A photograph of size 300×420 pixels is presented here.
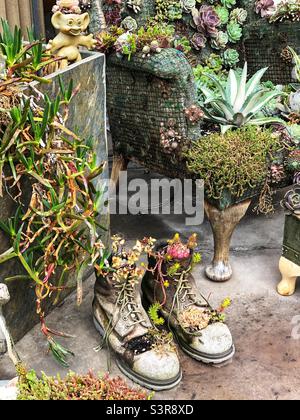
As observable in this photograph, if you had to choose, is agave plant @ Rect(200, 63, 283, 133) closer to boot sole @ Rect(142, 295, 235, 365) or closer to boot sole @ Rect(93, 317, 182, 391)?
boot sole @ Rect(142, 295, 235, 365)

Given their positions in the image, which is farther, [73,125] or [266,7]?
[266,7]

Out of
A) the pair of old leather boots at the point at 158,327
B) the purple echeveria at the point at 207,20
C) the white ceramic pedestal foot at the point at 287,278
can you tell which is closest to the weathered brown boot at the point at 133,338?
the pair of old leather boots at the point at 158,327

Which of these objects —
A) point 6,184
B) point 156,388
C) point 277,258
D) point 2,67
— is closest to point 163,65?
point 2,67

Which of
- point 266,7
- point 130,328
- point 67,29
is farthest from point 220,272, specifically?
point 266,7

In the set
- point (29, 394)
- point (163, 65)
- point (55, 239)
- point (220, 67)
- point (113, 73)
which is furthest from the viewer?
point (220, 67)

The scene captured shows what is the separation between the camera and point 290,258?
98.0 inches

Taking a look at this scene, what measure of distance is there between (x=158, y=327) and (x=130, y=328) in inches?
8.4

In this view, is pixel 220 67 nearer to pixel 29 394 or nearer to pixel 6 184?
pixel 6 184

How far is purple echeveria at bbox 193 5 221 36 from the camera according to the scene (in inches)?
119

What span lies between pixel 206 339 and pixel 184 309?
0.15m

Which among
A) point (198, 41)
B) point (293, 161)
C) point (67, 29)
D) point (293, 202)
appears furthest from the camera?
point (198, 41)

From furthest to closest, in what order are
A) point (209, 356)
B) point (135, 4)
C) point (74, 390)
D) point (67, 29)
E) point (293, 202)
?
point (135, 4) < point (293, 202) < point (67, 29) < point (209, 356) < point (74, 390)

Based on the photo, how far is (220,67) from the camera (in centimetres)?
311

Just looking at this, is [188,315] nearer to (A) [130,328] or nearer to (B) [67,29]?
(A) [130,328]
